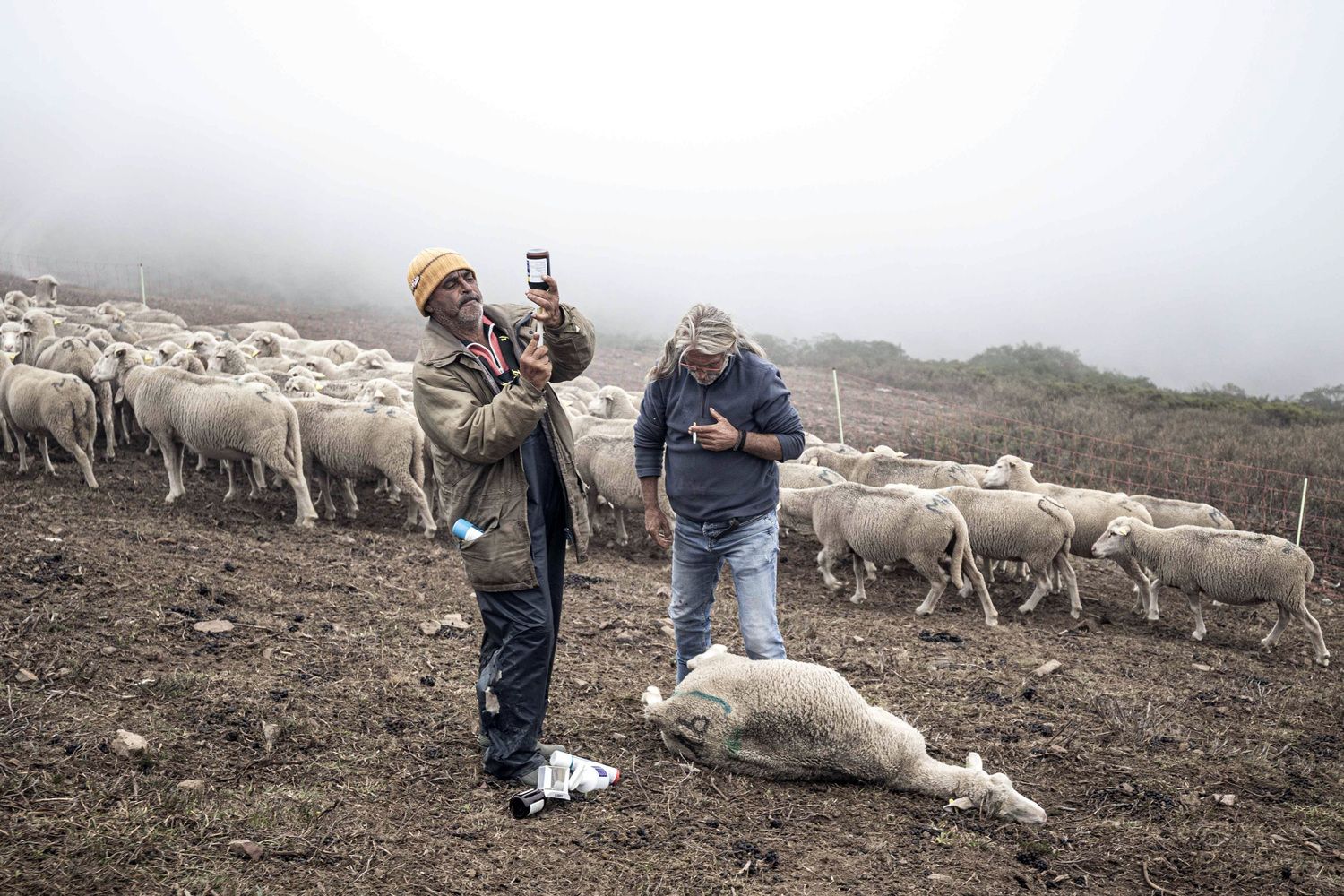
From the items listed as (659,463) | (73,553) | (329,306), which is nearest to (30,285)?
(329,306)

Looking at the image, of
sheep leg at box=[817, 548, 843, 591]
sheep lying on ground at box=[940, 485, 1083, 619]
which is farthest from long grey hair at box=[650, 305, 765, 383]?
sheep lying on ground at box=[940, 485, 1083, 619]

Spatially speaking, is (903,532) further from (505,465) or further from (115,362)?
(115,362)

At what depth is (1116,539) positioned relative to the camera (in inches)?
354

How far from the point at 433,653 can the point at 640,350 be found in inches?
1063

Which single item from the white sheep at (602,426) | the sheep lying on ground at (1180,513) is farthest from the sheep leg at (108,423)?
the sheep lying on ground at (1180,513)

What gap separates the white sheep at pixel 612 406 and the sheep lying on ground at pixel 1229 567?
6172 millimetres

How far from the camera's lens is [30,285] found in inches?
1070

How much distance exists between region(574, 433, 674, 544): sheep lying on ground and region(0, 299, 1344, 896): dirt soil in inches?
73.6

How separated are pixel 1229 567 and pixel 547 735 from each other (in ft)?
21.8

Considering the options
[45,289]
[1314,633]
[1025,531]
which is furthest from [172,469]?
[1314,633]

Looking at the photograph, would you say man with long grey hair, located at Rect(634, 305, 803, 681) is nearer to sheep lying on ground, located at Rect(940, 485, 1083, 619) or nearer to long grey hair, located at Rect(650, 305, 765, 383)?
long grey hair, located at Rect(650, 305, 765, 383)

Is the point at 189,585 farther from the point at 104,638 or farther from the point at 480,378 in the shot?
the point at 480,378

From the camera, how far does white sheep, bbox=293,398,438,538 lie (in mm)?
9570

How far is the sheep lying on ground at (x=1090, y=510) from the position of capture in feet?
30.5
